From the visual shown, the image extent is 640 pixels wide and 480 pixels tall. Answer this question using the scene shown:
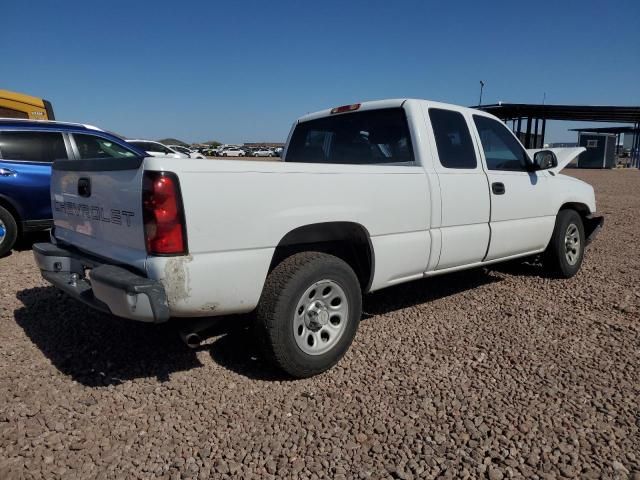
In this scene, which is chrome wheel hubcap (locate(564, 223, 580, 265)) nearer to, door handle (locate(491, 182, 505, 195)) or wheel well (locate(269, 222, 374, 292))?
door handle (locate(491, 182, 505, 195))

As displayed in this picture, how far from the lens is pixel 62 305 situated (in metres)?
4.53

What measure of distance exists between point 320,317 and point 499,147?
2734mm

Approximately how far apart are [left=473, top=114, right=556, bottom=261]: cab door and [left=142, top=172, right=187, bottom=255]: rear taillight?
9.60ft

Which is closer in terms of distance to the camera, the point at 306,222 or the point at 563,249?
the point at 306,222

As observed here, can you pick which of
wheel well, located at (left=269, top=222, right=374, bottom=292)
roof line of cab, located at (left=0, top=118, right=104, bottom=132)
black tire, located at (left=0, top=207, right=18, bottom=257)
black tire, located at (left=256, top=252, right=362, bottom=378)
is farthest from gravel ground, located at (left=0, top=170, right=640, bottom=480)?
roof line of cab, located at (left=0, top=118, right=104, bottom=132)

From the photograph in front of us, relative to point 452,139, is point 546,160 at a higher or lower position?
lower

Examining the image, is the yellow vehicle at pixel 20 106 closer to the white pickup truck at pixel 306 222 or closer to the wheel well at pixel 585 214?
the white pickup truck at pixel 306 222

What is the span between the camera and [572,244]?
18.5ft

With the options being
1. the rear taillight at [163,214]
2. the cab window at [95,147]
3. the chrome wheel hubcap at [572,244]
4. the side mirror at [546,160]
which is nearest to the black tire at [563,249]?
the chrome wheel hubcap at [572,244]

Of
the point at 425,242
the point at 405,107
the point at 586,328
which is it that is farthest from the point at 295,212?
Answer: the point at 586,328

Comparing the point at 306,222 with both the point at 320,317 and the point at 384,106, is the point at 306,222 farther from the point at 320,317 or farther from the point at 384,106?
the point at 384,106

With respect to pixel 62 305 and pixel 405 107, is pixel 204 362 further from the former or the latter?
pixel 405 107

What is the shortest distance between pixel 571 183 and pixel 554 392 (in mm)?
3348

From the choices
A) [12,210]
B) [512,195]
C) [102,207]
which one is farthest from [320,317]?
[12,210]
